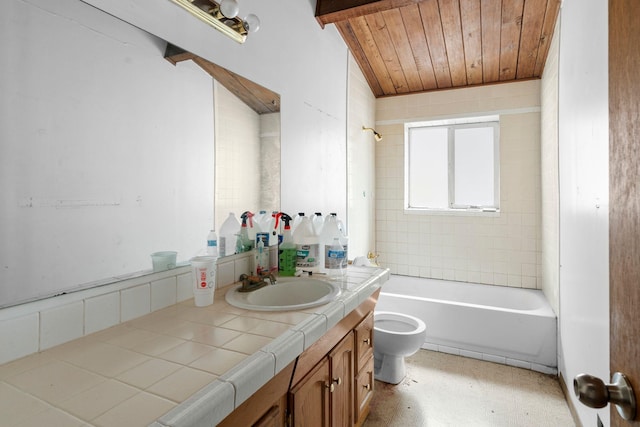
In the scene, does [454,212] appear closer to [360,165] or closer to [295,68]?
[360,165]

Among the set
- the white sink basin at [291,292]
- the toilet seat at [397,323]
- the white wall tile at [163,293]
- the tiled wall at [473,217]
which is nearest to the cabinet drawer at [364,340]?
the white sink basin at [291,292]

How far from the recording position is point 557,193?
233cm

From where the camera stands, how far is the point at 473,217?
11.2 feet

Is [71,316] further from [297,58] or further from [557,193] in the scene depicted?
[557,193]

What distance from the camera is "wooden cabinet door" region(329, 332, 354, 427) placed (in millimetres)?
1345

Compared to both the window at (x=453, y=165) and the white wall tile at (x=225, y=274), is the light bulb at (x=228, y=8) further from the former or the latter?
the window at (x=453, y=165)

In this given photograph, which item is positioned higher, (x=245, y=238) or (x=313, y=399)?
(x=245, y=238)

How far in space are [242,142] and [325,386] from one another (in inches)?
45.7

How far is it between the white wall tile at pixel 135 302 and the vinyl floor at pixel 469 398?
1.45 metres

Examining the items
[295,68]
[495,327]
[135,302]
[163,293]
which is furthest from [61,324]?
[495,327]

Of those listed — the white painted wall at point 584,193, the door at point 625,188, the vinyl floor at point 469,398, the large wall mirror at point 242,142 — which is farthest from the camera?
the vinyl floor at point 469,398

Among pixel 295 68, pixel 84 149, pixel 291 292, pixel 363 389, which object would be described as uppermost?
pixel 295 68

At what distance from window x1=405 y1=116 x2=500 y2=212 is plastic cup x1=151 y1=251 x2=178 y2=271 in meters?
2.90

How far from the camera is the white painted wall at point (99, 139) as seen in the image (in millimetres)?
849
